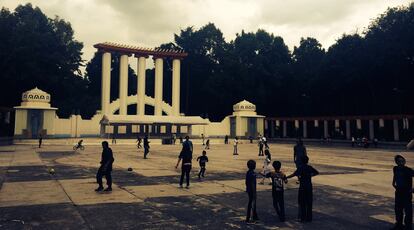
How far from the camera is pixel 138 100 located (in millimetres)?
59094

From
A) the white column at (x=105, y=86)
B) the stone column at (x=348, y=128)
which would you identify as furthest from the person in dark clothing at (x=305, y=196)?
the white column at (x=105, y=86)

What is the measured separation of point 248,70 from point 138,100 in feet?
93.0

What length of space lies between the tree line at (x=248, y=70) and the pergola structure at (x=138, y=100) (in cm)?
883

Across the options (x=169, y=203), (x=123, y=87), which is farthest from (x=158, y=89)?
(x=169, y=203)

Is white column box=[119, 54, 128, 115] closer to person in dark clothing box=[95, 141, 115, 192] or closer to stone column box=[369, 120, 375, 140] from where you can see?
stone column box=[369, 120, 375, 140]

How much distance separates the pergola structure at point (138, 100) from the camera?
52406 mm

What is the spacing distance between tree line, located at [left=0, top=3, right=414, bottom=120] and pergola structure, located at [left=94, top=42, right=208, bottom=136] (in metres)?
8.83

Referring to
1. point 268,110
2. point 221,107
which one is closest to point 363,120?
point 268,110

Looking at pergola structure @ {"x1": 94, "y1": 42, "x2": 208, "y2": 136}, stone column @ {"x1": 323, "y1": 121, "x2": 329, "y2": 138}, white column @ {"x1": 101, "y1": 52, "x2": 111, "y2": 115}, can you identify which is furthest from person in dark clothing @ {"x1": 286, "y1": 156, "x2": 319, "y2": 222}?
white column @ {"x1": 101, "y1": 52, "x2": 111, "y2": 115}

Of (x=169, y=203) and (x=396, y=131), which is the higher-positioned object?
(x=396, y=131)

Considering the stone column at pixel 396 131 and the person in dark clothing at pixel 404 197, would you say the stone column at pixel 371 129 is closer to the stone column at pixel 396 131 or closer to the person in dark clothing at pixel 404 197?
the stone column at pixel 396 131

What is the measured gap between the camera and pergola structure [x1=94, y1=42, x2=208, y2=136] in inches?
2063

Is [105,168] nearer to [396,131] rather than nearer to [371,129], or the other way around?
[396,131]

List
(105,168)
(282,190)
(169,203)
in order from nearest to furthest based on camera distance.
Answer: (282,190)
(169,203)
(105,168)
